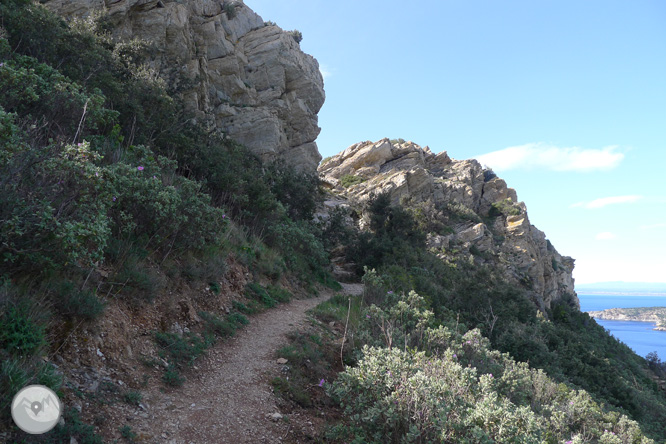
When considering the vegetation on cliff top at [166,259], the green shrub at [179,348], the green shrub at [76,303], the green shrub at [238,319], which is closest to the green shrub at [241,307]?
the vegetation on cliff top at [166,259]

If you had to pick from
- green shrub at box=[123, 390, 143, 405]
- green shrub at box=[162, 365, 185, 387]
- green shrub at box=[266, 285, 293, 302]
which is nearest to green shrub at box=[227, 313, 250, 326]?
green shrub at box=[266, 285, 293, 302]

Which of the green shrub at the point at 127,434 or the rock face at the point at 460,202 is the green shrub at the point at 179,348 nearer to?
the green shrub at the point at 127,434

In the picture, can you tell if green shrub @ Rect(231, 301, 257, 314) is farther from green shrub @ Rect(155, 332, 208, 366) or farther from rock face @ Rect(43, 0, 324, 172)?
rock face @ Rect(43, 0, 324, 172)

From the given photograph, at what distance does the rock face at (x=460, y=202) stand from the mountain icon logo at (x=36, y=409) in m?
25.5

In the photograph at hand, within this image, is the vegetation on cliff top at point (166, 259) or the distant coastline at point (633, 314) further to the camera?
the distant coastline at point (633, 314)

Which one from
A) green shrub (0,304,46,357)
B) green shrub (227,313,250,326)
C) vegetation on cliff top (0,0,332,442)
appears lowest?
green shrub (227,313,250,326)

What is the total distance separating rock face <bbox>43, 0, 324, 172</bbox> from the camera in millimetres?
19359

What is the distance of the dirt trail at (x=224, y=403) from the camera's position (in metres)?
3.93

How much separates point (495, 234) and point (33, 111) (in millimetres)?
40207

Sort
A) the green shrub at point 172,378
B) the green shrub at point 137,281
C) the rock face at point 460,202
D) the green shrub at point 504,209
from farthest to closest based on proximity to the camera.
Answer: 1. the green shrub at point 504,209
2. the rock face at point 460,202
3. the green shrub at point 137,281
4. the green shrub at point 172,378

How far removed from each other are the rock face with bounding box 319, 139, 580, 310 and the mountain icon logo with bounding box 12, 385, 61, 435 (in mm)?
25481

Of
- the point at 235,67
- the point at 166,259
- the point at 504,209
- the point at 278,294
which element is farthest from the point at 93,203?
the point at 504,209

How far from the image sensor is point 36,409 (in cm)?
291

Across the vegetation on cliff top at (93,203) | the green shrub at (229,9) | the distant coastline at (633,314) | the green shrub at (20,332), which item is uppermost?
the green shrub at (229,9)
